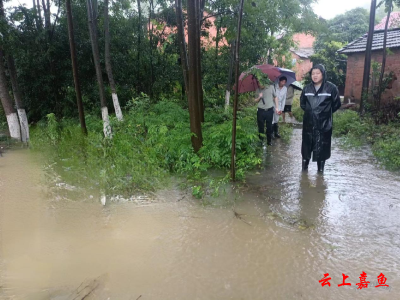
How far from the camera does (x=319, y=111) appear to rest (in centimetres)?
493

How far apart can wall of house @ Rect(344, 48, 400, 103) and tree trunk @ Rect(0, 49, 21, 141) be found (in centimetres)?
1412

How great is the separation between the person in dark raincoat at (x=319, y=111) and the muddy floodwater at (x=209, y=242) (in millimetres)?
543

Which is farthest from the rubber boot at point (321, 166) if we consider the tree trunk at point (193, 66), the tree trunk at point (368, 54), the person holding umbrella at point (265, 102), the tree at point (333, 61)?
the tree at point (333, 61)

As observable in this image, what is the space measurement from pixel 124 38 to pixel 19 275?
11.9 m

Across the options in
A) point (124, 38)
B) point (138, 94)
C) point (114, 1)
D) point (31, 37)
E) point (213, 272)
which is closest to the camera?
point (213, 272)

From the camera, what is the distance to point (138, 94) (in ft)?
46.2

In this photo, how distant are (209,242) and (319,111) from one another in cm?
294

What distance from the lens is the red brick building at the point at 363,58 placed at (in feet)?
40.7

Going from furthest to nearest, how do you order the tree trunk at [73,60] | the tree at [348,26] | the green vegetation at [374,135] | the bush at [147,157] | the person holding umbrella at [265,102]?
1. the tree at [348,26]
2. the tree trunk at [73,60]
3. the person holding umbrella at [265,102]
4. the green vegetation at [374,135]
5. the bush at [147,157]

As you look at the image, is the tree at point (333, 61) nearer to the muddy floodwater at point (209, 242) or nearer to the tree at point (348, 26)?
the tree at point (348, 26)

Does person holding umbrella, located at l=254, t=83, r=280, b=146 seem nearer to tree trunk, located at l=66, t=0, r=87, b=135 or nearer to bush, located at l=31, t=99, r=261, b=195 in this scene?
bush, located at l=31, t=99, r=261, b=195

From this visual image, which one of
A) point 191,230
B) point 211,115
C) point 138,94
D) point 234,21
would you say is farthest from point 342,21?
point 191,230

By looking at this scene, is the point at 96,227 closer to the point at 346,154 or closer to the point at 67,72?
the point at 346,154

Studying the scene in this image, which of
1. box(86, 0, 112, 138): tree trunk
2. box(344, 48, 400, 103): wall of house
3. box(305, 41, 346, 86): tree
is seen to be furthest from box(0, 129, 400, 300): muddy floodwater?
box(305, 41, 346, 86): tree
